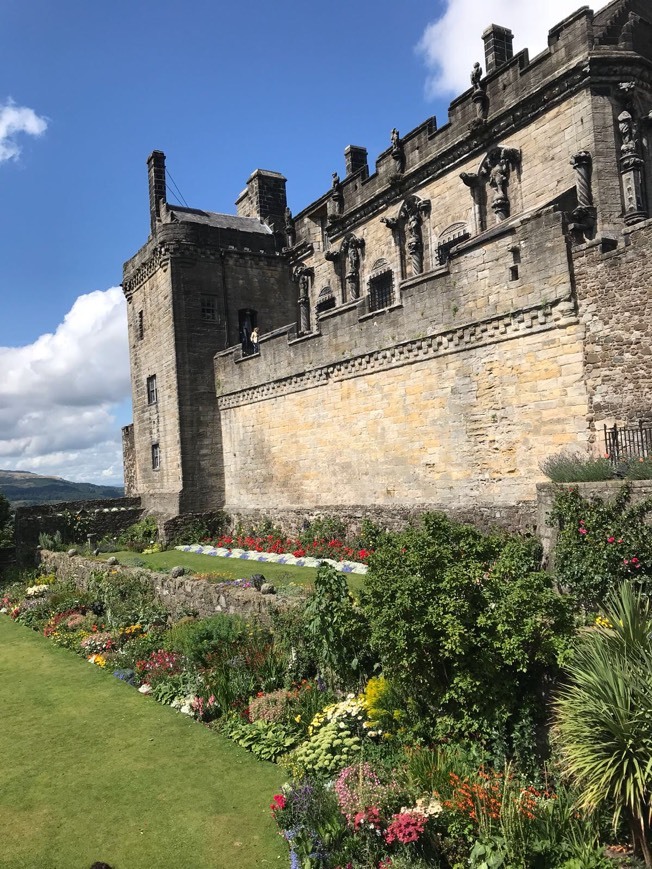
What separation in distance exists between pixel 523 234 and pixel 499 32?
9182 mm

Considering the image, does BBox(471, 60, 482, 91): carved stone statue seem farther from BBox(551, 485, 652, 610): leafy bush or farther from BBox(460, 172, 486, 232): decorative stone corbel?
BBox(551, 485, 652, 610): leafy bush

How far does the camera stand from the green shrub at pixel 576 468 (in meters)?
11.6

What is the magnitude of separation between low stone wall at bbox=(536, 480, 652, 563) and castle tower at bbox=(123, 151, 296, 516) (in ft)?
48.1

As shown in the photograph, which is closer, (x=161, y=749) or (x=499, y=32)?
(x=161, y=749)

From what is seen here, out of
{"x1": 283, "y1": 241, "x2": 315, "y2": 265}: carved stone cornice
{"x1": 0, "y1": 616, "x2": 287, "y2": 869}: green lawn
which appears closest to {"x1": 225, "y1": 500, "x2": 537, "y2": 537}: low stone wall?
{"x1": 0, "y1": 616, "x2": 287, "y2": 869}: green lawn

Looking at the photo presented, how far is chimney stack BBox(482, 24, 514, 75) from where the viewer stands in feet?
65.2

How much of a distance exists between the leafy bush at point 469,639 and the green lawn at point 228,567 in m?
6.83

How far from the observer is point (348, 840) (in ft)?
19.3

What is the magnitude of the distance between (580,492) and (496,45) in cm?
1509

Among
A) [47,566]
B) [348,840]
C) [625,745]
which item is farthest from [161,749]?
[47,566]

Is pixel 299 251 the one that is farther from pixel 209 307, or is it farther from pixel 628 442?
pixel 628 442

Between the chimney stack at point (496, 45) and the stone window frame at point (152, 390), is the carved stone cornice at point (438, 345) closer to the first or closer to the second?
the stone window frame at point (152, 390)

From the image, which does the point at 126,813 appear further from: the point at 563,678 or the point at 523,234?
the point at 523,234

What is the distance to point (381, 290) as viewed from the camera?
2497 cm
